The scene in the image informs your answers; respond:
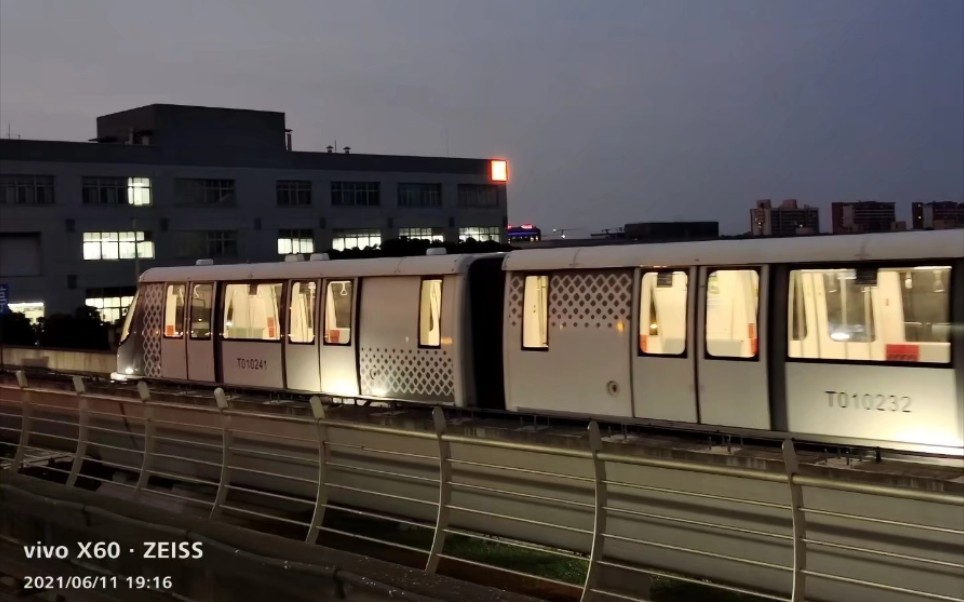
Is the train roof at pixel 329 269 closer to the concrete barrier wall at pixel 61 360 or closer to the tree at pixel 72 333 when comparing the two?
the concrete barrier wall at pixel 61 360

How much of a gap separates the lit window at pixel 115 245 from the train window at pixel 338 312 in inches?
1836

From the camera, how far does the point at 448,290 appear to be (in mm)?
17297

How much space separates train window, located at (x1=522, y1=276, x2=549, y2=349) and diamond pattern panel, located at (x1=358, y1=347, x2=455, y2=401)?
1751mm

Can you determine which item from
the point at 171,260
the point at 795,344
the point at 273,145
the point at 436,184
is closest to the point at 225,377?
the point at 795,344

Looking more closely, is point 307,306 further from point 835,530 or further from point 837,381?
point 835,530

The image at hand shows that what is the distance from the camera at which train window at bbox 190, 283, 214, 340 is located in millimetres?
22344

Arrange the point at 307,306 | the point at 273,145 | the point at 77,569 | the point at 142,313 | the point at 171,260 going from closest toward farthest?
the point at 77,569
the point at 307,306
the point at 142,313
the point at 171,260
the point at 273,145

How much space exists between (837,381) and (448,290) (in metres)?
6.83

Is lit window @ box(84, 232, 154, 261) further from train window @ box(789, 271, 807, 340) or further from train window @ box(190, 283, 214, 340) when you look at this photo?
train window @ box(789, 271, 807, 340)

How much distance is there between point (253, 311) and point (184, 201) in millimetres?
49170

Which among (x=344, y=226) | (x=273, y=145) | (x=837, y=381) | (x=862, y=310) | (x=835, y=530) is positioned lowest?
(x=835, y=530)

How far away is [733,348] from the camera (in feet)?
44.9

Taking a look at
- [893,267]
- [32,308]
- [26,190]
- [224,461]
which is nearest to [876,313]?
[893,267]

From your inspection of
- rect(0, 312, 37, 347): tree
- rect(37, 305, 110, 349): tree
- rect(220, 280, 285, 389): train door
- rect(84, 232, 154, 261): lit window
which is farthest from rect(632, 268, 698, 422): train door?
rect(84, 232, 154, 261): lit window
